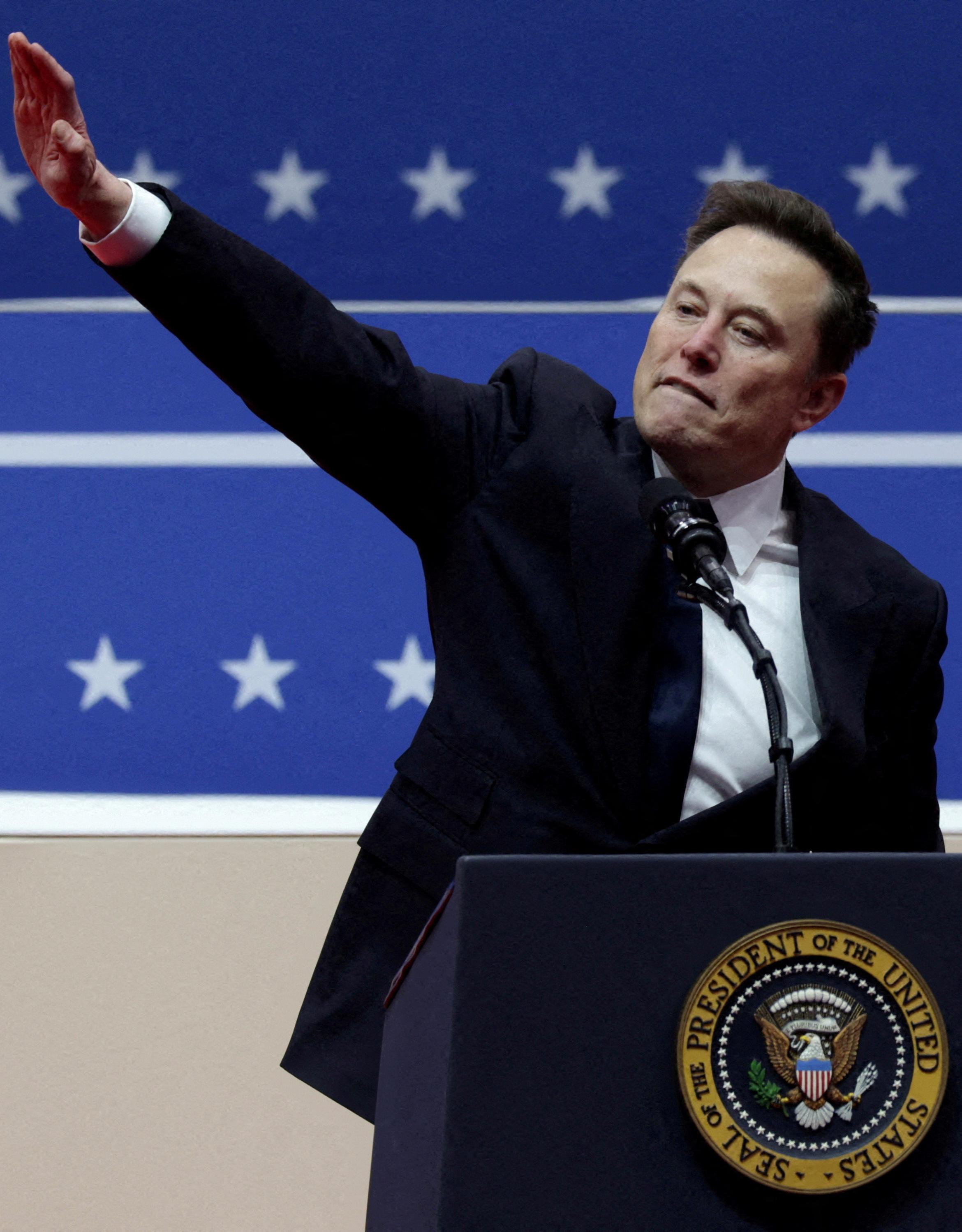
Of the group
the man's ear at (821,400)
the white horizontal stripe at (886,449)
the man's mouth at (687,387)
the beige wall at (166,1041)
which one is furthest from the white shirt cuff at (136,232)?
the white horizontal stripe at (886,449)

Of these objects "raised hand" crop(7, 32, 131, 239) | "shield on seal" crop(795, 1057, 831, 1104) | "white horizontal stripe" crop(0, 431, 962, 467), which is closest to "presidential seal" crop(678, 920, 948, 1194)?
"shield on seal" crop(795, 1057, 831, 1104)

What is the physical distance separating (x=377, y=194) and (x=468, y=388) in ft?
3.34

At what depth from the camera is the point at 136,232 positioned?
1.06 metres

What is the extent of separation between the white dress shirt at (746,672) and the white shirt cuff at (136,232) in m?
0.55

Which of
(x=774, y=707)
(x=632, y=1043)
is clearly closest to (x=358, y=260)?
(x=774, y=707)

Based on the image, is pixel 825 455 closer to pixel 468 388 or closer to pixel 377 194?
pixel 377 194

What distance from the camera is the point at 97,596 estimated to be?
212 centimetres

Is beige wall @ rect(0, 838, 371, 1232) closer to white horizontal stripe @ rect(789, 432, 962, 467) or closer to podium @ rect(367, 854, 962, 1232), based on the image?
white horizontal stripe @ rect(789, 432, 962, 467)

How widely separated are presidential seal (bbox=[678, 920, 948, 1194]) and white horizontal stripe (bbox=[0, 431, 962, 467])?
151 cm

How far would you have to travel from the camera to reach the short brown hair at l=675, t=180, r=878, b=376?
1.51 metres

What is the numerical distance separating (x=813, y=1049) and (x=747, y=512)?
2.56 ft

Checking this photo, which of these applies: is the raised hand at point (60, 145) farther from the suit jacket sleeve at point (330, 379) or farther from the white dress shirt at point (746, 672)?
the white dress shirt at point (746, 672)

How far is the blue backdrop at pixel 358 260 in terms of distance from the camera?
2.10 m

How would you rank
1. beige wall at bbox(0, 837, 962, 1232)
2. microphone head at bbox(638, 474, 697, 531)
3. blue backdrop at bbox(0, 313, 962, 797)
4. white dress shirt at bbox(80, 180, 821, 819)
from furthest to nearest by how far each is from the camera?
blue backdrop at bbox(0, 313, 962, 797), beige wall at bbox(0, 837, 962, 1232), white dress shirt at bbox(80, 180, 821, 819), microphone head at bbox(638, 474, 697, 531)
